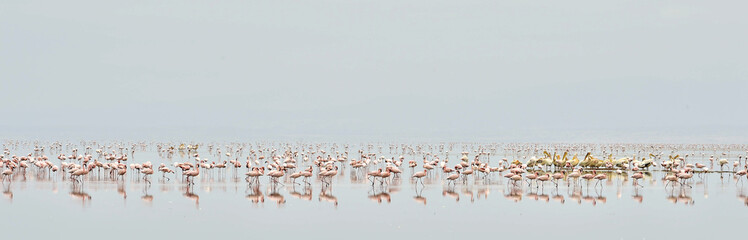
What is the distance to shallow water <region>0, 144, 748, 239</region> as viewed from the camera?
59.9ft

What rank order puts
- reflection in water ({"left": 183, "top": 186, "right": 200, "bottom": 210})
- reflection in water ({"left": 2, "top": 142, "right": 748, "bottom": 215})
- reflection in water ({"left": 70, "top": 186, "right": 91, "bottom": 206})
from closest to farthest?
reflection in water ({"left": 183, "top": 186, "right": 200, "bottom": 210}), reflection in water ({"left": 70, "top": 186, "right": 91, "bottom": 206}), reflection in water ({"left": 2, "top": 142, "right": 748, "bottom": 215})

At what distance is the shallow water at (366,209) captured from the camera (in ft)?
59.9

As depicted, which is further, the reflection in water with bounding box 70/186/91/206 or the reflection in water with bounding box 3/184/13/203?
the reflection in water with bounding box 3/184/13/203

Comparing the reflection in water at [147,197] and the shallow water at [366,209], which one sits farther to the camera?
the reflection in water at [147,197]

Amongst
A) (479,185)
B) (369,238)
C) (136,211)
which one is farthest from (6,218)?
(479,185)

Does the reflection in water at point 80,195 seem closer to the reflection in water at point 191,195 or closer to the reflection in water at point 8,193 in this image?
the reflection in water at point 8,193

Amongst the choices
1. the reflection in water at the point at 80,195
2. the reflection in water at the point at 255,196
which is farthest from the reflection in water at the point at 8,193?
the reflection in water at the point at 255,196

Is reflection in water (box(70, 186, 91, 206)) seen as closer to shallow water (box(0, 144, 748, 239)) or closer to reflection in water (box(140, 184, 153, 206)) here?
shallow water (box(0, 144, 748, 239))

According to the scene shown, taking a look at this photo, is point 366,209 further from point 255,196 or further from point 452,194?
point 452,194

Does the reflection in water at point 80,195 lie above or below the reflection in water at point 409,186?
below

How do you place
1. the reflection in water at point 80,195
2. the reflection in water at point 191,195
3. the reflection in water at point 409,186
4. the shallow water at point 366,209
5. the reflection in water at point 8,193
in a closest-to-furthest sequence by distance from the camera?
the shallow water at point 366,209
the reflection in water at point 191,195
the reflection in water at point 80,195
the reflection in water at point 8,193
the reflection in water at point 409,186

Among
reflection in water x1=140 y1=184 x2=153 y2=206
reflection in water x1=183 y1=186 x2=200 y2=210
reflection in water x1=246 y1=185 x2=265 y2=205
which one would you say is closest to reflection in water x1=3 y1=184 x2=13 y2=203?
reflection in water x1=140 y1=184 x2=153 y2=206

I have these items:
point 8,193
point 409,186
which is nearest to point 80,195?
point 8,193

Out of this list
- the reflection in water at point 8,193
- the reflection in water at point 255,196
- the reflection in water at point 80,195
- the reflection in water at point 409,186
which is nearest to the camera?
the reflection in water at point 80,195
